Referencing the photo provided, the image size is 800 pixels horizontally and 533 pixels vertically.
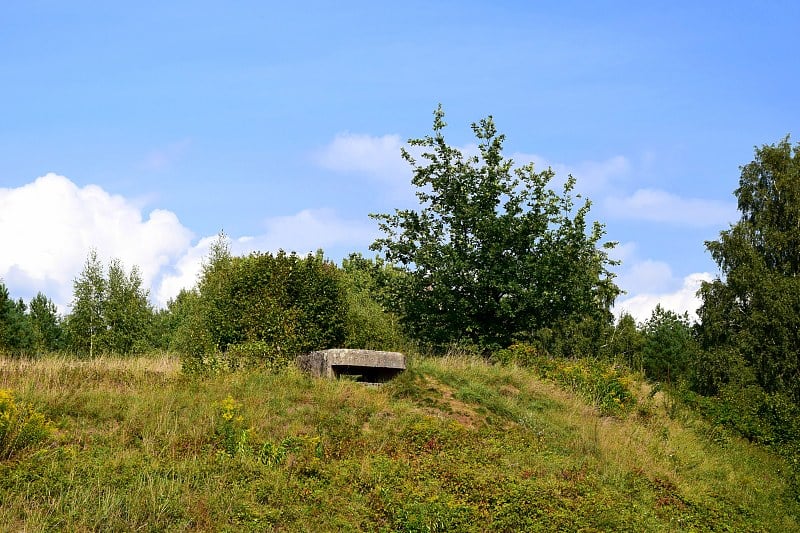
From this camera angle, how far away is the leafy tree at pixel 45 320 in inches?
1839

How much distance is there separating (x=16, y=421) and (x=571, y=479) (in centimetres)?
829

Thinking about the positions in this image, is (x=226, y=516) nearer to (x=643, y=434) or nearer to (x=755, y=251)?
(x=643, y=434)

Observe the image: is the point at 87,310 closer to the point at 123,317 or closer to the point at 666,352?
the point at 123,317

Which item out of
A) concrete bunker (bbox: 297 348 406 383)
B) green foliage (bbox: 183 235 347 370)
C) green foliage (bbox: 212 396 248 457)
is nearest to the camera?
green foliage (bbox: 212 396 248 457)

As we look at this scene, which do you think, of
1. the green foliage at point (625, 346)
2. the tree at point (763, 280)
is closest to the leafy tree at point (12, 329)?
the green foliage at point (625, 346)

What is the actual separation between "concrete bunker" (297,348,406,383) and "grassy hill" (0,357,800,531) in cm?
51

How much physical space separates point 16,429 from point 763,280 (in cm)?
2801

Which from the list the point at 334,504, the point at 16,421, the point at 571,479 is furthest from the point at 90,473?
the point at 571,479

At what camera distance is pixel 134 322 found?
1644 inches

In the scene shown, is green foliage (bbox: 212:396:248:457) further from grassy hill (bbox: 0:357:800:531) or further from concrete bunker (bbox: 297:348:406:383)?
concrete bunker (bbox: 297:348:406:383)

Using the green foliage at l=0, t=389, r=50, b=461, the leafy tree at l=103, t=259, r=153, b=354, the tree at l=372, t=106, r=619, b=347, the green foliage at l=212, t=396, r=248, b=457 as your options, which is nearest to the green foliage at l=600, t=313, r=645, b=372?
the tree at l=372, t=106, r=619, b=347

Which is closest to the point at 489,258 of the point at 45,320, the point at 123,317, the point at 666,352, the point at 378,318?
the point at 378,318

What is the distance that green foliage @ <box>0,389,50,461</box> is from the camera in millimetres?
10727

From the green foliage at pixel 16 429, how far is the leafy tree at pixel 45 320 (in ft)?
123
